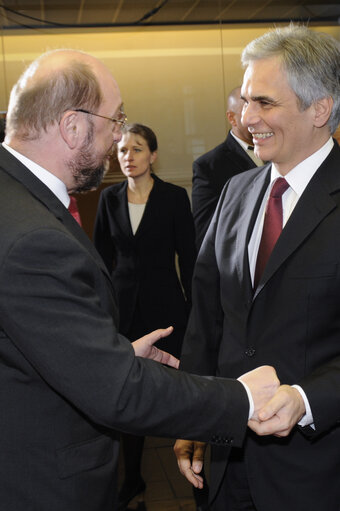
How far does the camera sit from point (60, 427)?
59.5 inches

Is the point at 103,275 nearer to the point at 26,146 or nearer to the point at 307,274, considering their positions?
the point at 26,146

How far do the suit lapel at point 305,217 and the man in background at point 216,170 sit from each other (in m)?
1.88

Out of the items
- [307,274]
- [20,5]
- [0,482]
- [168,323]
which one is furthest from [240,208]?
[20,5]

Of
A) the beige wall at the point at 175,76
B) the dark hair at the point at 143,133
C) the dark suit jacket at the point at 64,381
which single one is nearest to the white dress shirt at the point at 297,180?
the dark suit jacket at the point at 64,381

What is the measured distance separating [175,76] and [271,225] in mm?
3857

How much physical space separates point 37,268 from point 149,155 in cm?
307

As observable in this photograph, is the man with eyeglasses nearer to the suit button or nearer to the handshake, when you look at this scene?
the handshake

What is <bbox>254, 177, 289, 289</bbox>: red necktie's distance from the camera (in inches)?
74.5

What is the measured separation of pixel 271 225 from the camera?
192cm

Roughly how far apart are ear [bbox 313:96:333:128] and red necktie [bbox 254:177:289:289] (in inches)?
7.7

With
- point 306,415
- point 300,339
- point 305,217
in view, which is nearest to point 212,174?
point 305,217

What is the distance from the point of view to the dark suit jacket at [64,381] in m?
1.38

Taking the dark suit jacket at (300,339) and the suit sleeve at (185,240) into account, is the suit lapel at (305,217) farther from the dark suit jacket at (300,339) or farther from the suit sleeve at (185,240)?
the suit sleeve at (185,240)

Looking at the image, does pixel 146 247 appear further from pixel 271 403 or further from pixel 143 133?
pixel 271 403
